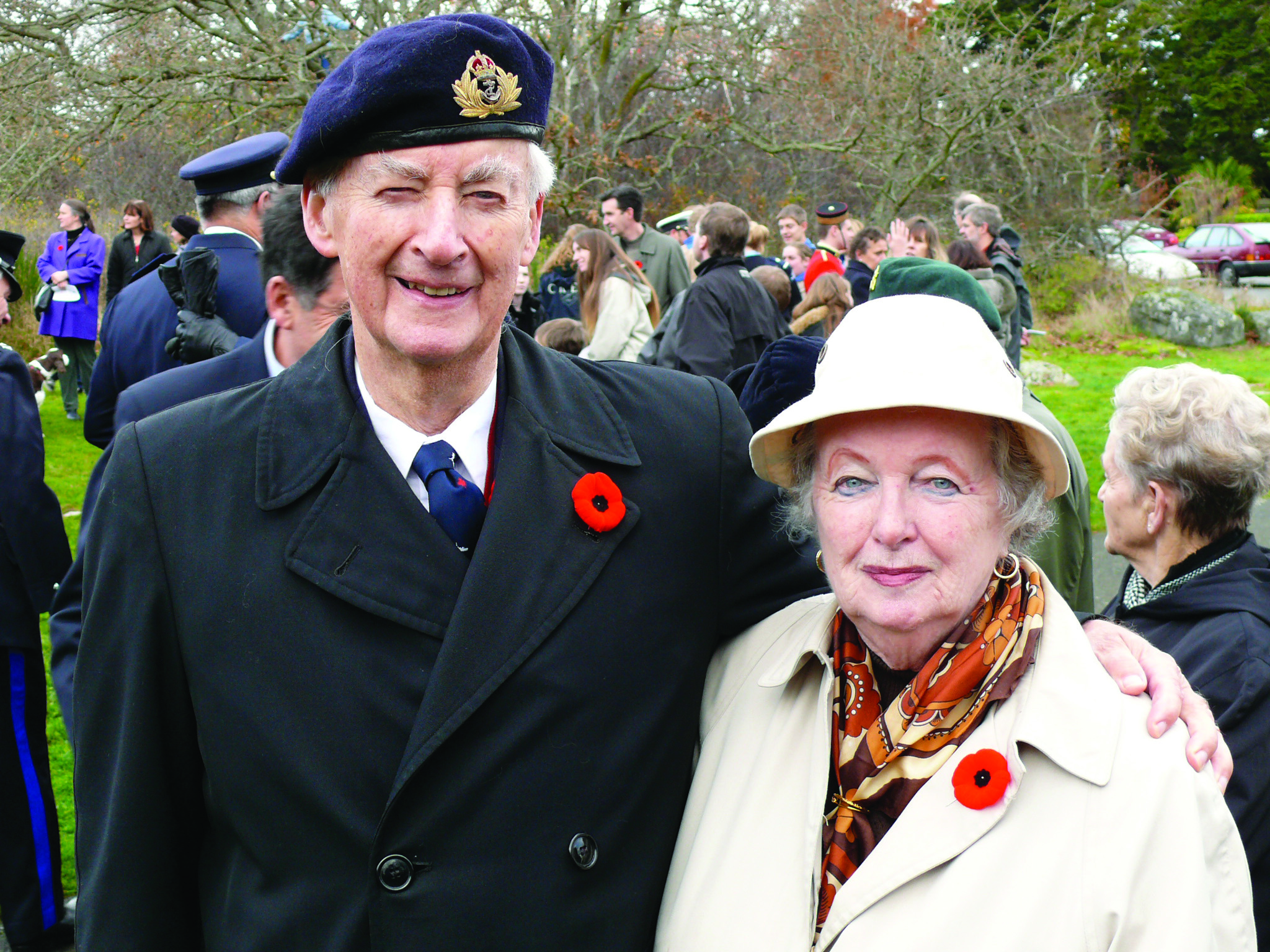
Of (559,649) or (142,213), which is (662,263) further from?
(559,649)

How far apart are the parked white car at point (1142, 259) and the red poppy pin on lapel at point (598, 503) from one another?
19.9m

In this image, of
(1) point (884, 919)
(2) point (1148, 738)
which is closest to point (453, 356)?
(1) point (884, 919)

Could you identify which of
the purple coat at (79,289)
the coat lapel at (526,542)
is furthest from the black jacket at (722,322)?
the purple coat at (79,289)

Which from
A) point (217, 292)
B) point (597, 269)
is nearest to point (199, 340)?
point (217, 292)

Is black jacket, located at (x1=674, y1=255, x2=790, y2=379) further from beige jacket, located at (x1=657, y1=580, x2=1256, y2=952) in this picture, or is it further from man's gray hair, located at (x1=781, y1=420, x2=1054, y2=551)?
beige jacket, located at (x1=657, y1=580, x2=1256, y2=952)

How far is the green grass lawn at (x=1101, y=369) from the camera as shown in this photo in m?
9.84

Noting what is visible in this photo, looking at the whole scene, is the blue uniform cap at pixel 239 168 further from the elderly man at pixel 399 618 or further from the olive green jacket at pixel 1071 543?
the olive green jacket at pixel 1071 543

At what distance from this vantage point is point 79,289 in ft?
37.7

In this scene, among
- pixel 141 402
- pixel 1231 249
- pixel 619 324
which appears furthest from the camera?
pixel 1231 249

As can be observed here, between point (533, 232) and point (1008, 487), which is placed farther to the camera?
point (533, 232)

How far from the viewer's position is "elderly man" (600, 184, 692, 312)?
8.93 meters

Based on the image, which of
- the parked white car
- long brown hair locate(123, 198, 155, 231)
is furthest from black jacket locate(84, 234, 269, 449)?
the parked white car

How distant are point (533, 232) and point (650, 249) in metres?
7.06

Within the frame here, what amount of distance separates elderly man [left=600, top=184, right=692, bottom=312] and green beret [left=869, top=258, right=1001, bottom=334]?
5.06m
